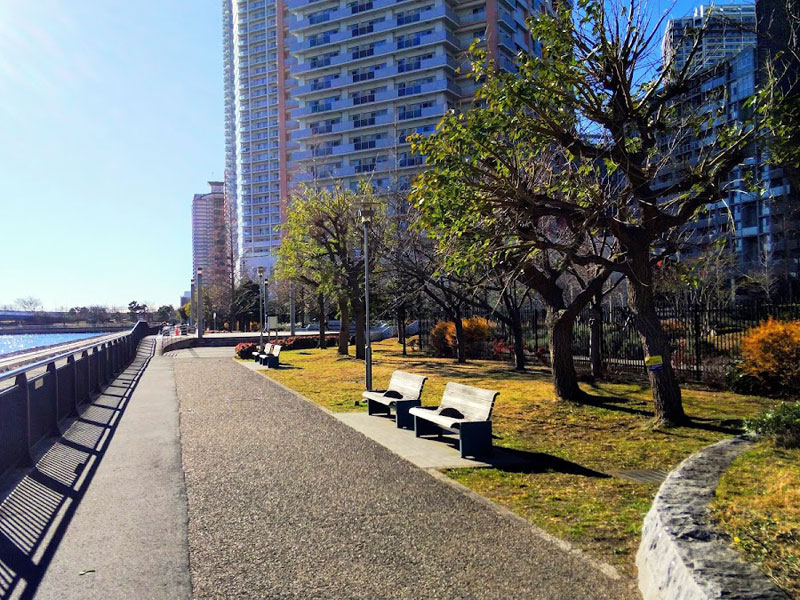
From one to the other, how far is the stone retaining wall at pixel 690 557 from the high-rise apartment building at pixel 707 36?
7159 millimetres

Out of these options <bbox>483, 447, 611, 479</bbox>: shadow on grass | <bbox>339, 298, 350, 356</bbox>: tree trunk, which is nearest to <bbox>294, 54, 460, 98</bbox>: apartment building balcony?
<bbox>339, 298, 350, 356</bbox>: tree trunk

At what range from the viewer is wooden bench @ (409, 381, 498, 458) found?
27.5ft

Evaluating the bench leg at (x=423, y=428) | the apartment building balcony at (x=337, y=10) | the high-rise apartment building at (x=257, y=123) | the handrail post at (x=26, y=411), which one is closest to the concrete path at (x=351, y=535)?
the bench leg at (x=423, y=428)

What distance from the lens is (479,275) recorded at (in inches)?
764

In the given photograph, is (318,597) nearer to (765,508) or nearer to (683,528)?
(683,528)

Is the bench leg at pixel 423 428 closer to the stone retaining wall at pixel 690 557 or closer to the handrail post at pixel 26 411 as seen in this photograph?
the stone retaining wall at pixel 690 557

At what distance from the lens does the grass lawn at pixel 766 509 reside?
3.78m

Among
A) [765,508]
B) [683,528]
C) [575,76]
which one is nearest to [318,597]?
[683,528]

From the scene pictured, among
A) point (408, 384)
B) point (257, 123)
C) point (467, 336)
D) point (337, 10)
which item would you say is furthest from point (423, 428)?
point (257, 123)

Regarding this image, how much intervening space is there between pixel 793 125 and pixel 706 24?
1.88 m

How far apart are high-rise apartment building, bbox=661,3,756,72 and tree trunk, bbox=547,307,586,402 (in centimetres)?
500

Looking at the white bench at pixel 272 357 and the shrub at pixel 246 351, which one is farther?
the shrub at pixel 246 351

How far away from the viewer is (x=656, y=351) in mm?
10164

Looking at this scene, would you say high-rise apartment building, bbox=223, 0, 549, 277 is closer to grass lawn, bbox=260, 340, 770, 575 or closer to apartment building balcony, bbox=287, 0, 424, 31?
apartment building balcony, bbox=287, 0, 424, 31
